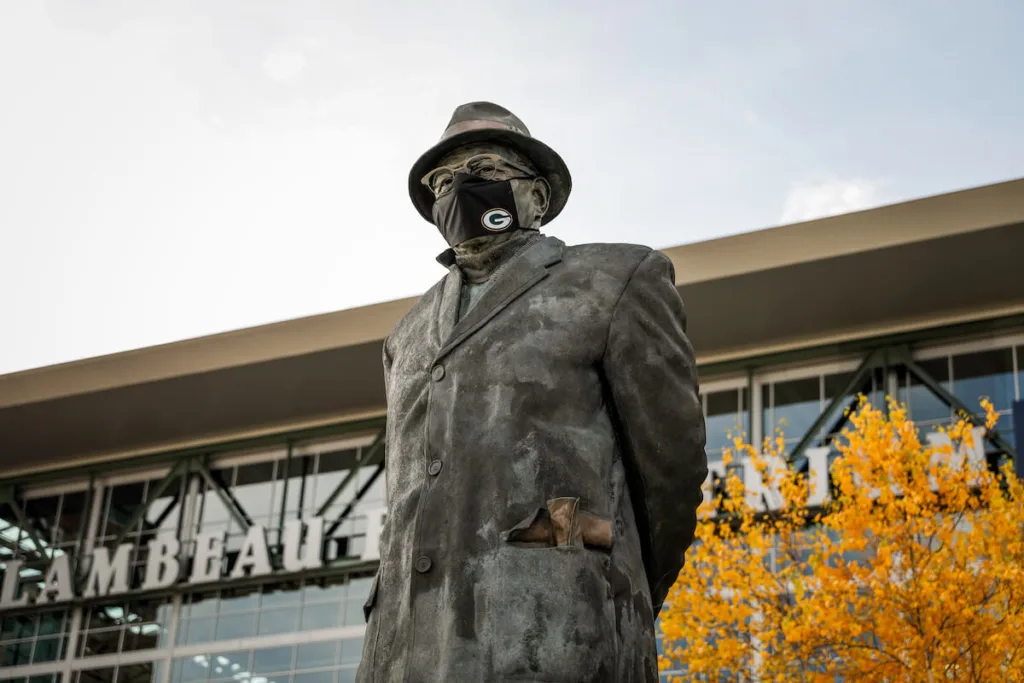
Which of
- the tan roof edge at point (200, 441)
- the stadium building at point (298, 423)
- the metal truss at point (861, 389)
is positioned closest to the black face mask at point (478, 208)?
the stadium building at point (298, 423)

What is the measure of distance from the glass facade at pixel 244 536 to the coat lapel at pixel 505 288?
21804 millimetres

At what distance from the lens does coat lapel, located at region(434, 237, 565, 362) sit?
4.55 meters

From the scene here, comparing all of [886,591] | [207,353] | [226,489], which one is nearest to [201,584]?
[226,489]

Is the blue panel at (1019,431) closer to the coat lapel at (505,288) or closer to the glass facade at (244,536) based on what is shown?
the glass facade at (244,536)

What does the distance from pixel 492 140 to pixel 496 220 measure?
0.27 m

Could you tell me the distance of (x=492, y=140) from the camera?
487 cm

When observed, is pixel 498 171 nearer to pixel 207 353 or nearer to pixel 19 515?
pixel 207 353

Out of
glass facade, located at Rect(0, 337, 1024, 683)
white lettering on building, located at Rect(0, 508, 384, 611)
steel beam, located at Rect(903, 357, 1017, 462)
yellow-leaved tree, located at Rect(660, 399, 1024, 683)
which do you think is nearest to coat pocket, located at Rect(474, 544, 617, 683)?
yellow-leaved tree, located at Rect(660, 399, 1024, 683)

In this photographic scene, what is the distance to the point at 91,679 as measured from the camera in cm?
3016

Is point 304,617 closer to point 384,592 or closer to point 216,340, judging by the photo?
point 216,340

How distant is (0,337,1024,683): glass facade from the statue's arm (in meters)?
21.9

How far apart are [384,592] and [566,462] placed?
2.04 ft

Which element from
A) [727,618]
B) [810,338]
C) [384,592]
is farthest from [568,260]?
[810,338]

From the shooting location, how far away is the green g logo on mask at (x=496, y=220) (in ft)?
15.6
